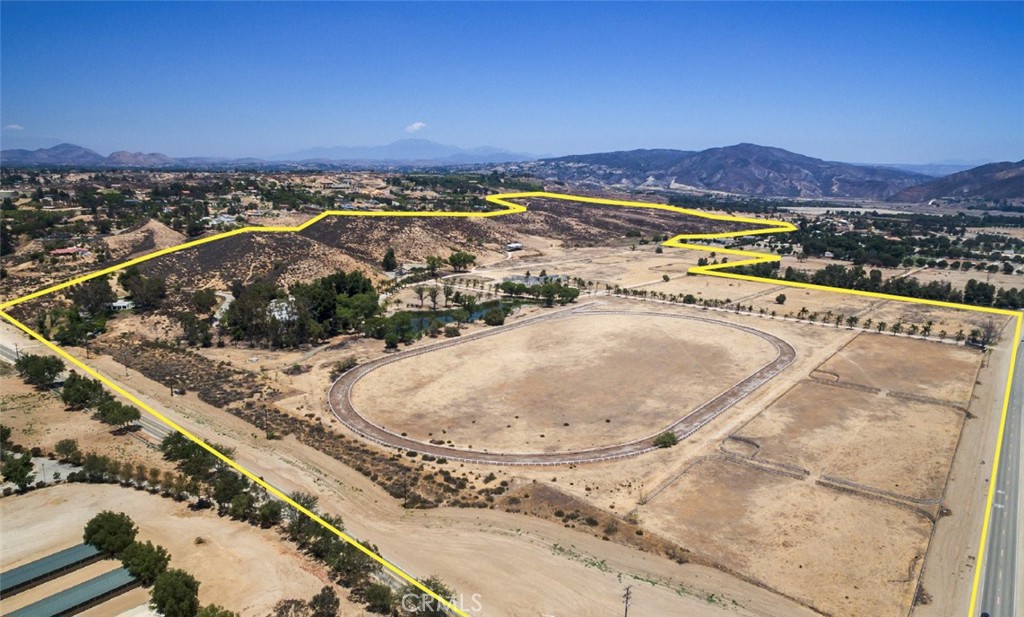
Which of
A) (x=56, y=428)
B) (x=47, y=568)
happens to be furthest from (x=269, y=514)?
(x=56, y=428)

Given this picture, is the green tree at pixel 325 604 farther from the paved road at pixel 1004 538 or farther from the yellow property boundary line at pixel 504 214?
the paved road at pixel 1004 538

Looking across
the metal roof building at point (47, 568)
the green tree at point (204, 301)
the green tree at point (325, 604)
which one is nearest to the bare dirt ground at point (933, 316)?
the green tree at point (325, 604)

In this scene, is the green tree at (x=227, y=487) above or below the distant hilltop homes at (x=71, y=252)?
below

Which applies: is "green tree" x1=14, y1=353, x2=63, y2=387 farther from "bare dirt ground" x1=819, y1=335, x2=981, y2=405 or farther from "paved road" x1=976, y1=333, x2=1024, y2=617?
"bare dirt ground" x1=819, y1=335, x2=981, y2=405

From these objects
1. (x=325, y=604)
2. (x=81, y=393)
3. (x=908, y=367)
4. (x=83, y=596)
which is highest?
(x=908, y=367)

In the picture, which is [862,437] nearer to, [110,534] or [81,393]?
[110,534]

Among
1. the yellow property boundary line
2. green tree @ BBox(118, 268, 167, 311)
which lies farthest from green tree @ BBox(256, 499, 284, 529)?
green tree @ BBox(118, 268, 167, 311)

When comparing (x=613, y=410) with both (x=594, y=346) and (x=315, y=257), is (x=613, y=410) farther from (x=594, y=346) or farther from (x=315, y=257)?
(x=315, y=257)
